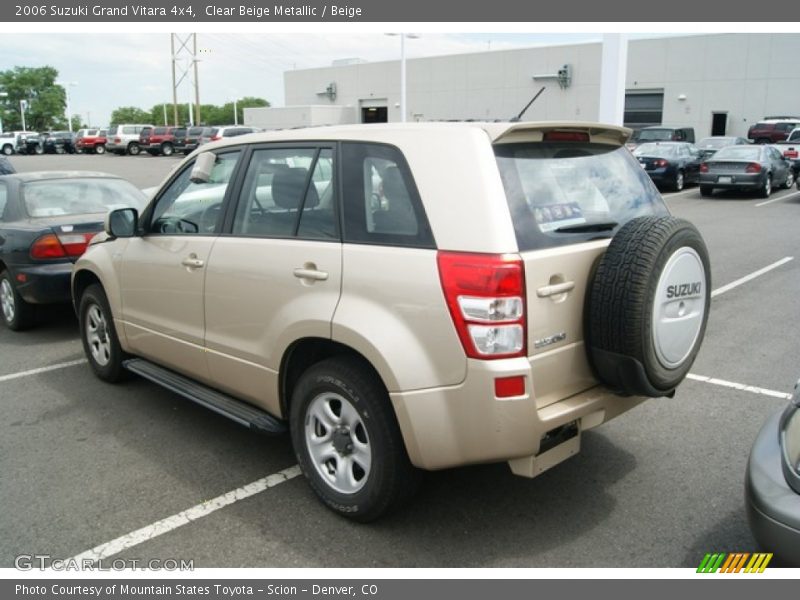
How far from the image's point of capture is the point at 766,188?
19.1m

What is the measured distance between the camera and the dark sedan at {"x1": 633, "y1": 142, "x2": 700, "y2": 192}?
65.6ft

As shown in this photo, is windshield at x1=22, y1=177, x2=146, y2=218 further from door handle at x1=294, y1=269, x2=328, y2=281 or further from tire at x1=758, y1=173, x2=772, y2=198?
tire at x1=758, y1=173, x2=772, y2=198

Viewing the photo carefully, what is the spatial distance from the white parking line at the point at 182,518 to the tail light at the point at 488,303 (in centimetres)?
162

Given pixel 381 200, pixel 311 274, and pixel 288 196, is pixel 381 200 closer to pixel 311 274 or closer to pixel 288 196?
pixel 311 274

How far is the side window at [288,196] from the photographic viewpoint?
353cm

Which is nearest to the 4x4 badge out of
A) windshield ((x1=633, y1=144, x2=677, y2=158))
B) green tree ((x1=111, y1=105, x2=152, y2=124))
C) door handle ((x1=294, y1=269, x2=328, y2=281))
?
door handle ((x1=294, y1=269, x2=328, y2=281))

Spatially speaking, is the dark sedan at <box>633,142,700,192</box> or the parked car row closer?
the parked car row

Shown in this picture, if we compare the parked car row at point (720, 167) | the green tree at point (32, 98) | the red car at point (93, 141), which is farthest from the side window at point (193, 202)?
the green tree at point (32, 98)

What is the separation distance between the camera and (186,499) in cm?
369

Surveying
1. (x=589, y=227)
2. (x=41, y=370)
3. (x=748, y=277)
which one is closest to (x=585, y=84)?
(x=748, y=277)

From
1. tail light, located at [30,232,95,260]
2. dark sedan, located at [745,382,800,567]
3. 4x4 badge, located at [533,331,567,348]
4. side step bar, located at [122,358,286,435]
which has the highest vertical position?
4x4 badge, located at [533,331,567,348]

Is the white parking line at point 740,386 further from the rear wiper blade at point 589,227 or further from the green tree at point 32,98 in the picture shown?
the green tree at point 32,98

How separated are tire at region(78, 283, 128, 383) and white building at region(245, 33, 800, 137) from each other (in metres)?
33.6
